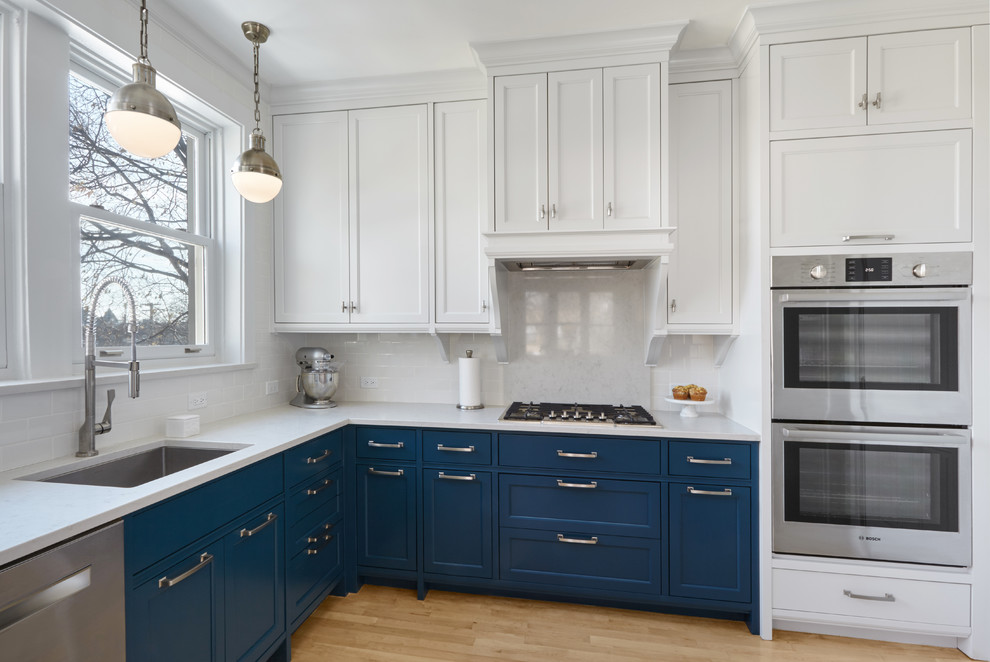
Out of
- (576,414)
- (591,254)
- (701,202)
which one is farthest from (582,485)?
(701,202)

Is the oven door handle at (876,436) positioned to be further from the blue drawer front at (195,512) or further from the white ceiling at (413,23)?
the blue drawer front at (195,512)

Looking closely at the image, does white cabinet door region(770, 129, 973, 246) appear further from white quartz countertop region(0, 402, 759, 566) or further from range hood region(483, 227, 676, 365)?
white quartz countertop region(0, 402, 759, 566)

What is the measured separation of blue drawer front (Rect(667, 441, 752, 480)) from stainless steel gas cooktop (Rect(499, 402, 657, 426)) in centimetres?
18

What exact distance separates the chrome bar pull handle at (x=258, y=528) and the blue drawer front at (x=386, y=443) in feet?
2.10

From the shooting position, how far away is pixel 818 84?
7.20 feet

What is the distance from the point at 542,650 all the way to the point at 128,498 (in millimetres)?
1719

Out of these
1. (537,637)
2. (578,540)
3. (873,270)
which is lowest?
(537,637)

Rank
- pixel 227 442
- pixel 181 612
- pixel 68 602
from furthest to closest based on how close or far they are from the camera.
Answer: pixel 227 442
pixel 181 612
pixel 68 602

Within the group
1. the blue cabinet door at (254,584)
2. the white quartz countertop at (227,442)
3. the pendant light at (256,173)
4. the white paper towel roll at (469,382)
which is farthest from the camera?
the white paper towel roll at (469,382)

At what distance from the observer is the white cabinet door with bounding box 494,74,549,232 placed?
249 cm

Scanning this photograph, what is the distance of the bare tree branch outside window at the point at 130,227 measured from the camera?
6.45ft

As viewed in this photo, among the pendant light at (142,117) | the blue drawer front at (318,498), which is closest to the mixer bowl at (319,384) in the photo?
the blue drawer front at (318,498)

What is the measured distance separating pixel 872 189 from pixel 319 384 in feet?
9.49

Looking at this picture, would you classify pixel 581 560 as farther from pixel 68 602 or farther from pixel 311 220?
pixel 311 220
